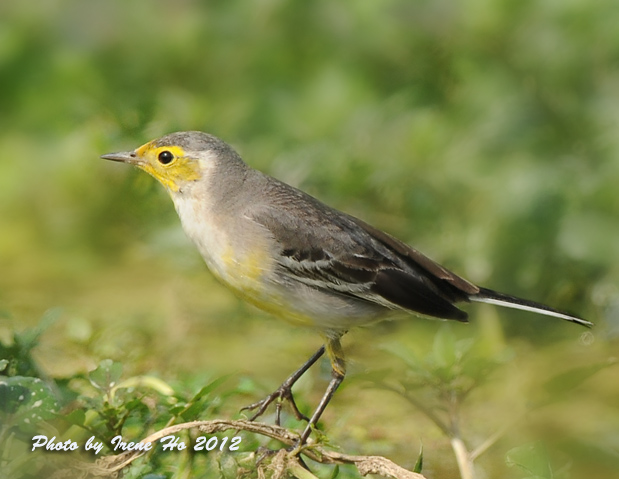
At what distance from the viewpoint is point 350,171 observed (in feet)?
19.0

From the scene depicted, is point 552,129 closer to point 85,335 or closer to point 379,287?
point 379,287

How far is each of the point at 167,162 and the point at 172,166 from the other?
0.03 m

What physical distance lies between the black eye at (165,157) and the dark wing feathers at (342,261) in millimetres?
358

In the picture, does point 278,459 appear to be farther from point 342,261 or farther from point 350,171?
point 350,171

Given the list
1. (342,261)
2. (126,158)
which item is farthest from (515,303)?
(126,158)

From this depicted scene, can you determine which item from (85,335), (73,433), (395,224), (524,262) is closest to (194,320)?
(395,224)

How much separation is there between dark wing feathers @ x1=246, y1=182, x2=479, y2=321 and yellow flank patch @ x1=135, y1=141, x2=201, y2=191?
0.90 feet

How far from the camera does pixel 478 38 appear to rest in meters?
6.52

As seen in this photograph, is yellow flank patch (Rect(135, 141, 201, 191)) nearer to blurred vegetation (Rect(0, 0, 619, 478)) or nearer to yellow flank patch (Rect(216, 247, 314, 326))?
yellow flank patch (Rect(216, 247, 314, 326))

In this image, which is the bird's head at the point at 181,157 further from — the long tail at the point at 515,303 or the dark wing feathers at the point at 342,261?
the long tail at the point at 515,303

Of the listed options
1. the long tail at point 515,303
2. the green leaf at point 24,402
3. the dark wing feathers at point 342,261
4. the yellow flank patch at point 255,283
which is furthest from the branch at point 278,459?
the long tail at point 515,303

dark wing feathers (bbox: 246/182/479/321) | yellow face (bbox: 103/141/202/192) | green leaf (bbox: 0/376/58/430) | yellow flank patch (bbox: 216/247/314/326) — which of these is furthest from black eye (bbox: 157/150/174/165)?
green leaf (bbox: 0/376/58/430)

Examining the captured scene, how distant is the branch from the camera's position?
2.73 m

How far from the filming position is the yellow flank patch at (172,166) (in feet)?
11.5
